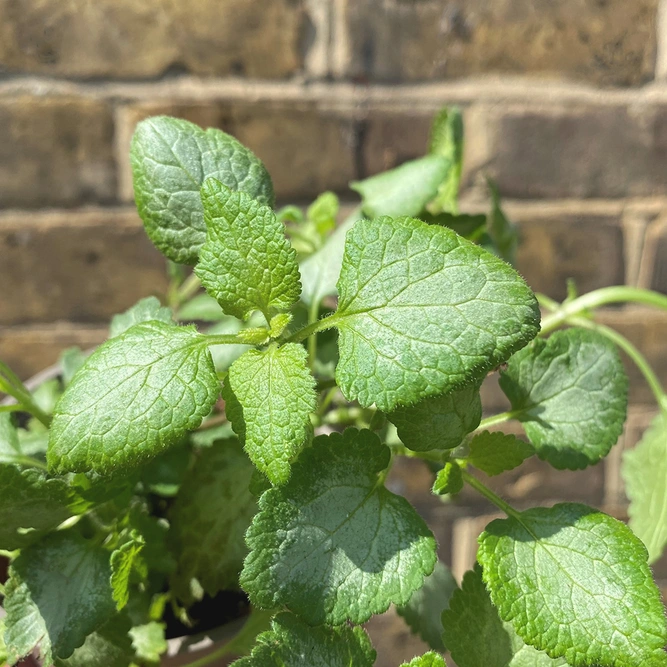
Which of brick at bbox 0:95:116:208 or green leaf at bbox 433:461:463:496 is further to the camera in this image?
brick at bbox 0:95:116:208

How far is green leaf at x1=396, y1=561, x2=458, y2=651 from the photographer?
0.47 meters

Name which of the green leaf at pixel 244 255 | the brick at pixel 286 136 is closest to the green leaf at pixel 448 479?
the green leaf at pixel 244 255

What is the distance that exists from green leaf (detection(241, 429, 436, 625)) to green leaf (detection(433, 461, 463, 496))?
0.07ft

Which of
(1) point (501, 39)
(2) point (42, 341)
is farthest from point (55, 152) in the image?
(1) point (501, 39)

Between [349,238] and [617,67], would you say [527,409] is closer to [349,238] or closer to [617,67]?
[349,238]

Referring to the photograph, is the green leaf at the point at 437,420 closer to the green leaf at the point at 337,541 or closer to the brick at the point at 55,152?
the green leaf at the point at 337,541

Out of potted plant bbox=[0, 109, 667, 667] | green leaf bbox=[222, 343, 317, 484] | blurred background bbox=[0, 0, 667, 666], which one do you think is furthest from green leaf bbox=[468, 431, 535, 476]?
blurred background bbox=[0, 0, 667, 666]

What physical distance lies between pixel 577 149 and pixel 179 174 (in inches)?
22.3

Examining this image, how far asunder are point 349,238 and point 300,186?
18.9 inches

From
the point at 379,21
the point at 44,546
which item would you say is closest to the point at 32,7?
the point at 379,21

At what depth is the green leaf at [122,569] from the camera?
36cm

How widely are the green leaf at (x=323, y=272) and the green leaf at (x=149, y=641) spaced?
262 millimetres

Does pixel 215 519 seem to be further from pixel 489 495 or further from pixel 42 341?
pixel 42 341

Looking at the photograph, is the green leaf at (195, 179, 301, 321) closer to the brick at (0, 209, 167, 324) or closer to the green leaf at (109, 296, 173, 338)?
the green leaf at (109, 296, 173, 338)
